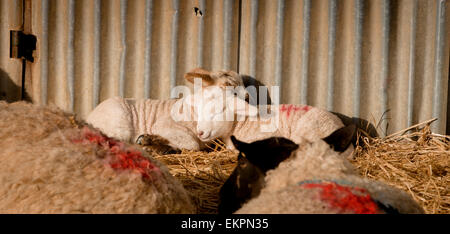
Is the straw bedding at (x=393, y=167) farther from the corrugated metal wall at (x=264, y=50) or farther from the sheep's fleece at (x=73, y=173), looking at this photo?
the sheep's fleece at (x=73, y=173)

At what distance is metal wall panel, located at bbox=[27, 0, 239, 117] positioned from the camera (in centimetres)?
435

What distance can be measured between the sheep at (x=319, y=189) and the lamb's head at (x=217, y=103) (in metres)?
2.41

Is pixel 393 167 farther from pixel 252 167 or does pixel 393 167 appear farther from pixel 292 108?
pixel 252 167

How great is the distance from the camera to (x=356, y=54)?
414cm

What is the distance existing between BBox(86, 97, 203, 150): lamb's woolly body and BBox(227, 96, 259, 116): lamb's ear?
0.50 meters

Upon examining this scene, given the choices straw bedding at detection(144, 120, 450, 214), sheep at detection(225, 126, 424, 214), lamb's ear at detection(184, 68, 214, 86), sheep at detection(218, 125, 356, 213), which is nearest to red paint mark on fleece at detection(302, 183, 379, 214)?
sheep at detection(225, 126, 424, 214)

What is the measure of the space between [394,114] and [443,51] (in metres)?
0.75

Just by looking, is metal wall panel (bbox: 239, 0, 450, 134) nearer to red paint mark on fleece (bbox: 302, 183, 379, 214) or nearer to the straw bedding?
the straw bedding

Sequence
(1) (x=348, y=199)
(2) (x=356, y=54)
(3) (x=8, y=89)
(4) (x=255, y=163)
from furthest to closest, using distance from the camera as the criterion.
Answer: (3) (x=8, y=89) → (2) (x=356, y=54) → (4) (x=255, y=163) → (1) (x=348, y=199)

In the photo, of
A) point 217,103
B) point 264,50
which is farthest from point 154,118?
point 264,50

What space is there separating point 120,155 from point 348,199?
2.61ft

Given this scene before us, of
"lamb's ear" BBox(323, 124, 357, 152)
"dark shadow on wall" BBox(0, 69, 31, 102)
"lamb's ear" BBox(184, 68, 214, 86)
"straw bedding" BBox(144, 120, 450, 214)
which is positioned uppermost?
"lamb's ear" BBox(184, 68, 214, 86)
